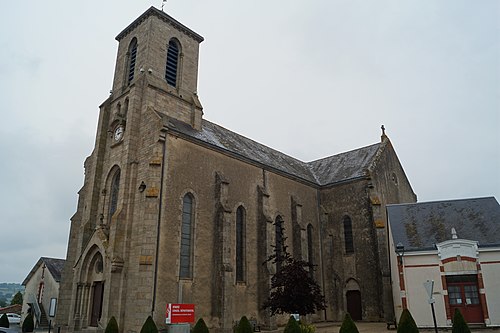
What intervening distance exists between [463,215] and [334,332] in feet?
30.5

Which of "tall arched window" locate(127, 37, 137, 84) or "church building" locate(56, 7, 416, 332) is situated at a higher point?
"tall arched window" locate(127, 37, 137, 84)

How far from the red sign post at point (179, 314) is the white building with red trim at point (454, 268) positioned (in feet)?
34.1

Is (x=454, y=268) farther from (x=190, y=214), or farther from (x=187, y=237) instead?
(x=190, y=214)

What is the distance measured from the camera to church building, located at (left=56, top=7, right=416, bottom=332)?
19578 millimetres

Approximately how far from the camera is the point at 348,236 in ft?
97.1

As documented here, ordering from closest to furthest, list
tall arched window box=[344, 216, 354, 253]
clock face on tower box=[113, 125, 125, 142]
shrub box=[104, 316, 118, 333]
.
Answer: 1. shrub box=[104, 316, 118, 333]
2. clock face on tower box=[113, 125, 125, 142]
3. tall arched window box=[344, 216, 354, 253]

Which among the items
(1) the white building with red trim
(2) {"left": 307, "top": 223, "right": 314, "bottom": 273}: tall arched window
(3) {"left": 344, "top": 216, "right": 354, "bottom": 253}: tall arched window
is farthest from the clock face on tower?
(3) {"left": 344, "top": 216, "right": 354, "bottom": 253}: tall arched window

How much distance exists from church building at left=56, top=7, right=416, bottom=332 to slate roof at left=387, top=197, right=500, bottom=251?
395 cm

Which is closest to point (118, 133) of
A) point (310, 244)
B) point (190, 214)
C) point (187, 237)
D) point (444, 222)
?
point (190, 214)

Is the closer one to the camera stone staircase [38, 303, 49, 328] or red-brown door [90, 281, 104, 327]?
red-brown door [90, 281, 104, 327]

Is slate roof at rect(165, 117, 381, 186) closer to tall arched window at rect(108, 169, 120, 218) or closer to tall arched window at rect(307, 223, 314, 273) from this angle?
tall arched window at rect(307, 223, 314, 273)

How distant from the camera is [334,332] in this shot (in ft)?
67.7

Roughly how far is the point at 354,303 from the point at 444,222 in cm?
965

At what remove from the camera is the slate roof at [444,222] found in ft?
66.5
